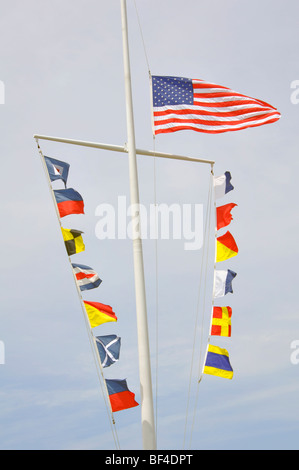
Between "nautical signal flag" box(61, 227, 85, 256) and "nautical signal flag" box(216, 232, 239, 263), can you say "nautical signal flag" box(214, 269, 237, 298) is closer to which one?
"nautical signal flag" box(216, 232, 239, 263)

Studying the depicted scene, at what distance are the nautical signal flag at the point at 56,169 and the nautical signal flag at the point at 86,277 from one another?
2315mm

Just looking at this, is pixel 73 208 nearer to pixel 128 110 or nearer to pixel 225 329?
pixel 128 110

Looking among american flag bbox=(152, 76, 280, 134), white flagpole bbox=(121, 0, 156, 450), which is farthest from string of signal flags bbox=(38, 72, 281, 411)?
white flagpole bbox=(121, 0, 156, 450)

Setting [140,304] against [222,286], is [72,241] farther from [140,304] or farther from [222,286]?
[222,286]

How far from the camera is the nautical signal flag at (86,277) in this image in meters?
15.2

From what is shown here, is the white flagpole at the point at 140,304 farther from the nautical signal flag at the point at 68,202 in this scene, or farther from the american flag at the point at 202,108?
the nautical signal flag at the point at 68,202

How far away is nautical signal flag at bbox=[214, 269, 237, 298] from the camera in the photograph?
16.7m

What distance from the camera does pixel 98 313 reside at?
15086 mm

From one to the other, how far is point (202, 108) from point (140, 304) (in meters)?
6.06

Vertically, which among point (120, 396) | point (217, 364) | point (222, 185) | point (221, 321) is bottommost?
point (217, 364)

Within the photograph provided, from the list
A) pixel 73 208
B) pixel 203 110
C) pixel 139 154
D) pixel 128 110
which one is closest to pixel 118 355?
pixel 73 208

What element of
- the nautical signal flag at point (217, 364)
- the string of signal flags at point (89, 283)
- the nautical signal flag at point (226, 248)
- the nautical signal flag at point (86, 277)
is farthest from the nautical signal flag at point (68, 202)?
the nautical signal flag at point (217, 364)

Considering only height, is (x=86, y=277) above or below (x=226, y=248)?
above

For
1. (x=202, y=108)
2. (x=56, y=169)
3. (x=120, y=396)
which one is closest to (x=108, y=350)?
(x=120, y=396)
